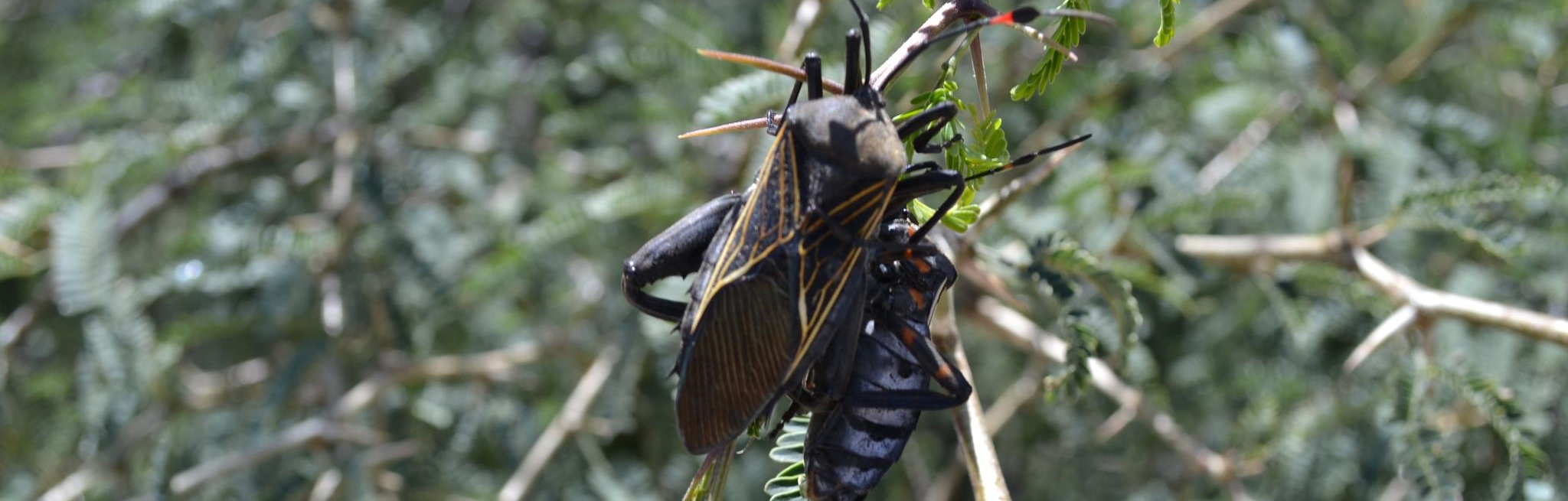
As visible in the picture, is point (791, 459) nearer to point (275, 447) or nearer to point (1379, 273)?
point (1379, 273)

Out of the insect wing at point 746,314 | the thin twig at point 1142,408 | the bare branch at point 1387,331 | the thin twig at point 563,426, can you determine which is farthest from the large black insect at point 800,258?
the thin twig at point 563,426

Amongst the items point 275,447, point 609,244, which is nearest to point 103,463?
point 275,447

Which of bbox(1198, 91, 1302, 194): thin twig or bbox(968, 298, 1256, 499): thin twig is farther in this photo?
bbox(1198, 91, 1302, 194): thin twig

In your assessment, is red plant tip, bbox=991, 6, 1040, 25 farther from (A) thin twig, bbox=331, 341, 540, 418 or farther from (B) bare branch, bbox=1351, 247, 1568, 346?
(A) thin twig, bbox=331, 341, 540, 418

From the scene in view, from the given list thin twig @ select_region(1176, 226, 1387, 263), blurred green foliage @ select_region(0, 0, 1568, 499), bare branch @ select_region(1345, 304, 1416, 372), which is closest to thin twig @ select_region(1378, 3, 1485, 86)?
blurred green foliage @ select_region(0, 0, 1568, 499)

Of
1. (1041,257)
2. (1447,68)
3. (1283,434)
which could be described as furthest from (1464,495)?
(1041,257)

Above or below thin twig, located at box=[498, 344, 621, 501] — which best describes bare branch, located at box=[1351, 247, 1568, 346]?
above
